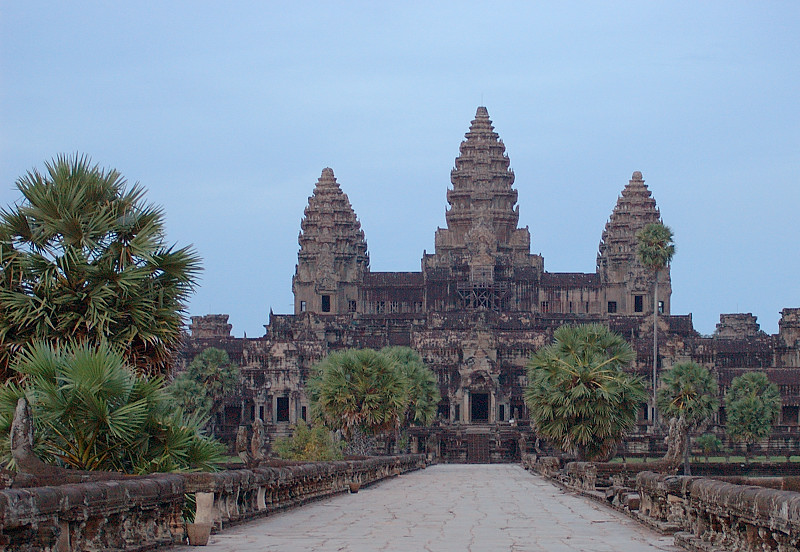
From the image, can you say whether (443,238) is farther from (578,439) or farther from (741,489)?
(741,489)

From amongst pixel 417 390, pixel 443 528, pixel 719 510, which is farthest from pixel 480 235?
pixel 719 510

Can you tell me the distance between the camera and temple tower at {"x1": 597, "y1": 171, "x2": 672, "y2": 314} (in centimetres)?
15162

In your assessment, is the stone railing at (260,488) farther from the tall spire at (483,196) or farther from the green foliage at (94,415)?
the tall spire at (483,196)

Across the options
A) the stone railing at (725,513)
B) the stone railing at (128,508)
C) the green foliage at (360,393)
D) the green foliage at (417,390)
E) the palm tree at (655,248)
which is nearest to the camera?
the stone railing at (128,508)

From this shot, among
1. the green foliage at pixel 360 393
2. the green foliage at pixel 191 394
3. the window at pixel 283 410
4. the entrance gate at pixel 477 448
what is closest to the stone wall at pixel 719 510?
the green foliage at pixel 360 393

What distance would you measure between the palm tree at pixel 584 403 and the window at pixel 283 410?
252 feet

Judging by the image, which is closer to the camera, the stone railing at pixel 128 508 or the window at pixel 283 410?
the stone railing at pixel 128 508

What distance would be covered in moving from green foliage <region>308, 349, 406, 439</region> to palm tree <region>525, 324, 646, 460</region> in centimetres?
987

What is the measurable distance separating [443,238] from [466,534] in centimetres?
13737

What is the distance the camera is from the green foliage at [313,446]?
229ft

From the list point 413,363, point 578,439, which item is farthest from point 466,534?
point 413,363

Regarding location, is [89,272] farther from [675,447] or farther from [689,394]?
[689,394]

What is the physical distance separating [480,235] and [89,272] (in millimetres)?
122812

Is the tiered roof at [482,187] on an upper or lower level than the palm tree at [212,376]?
upper
